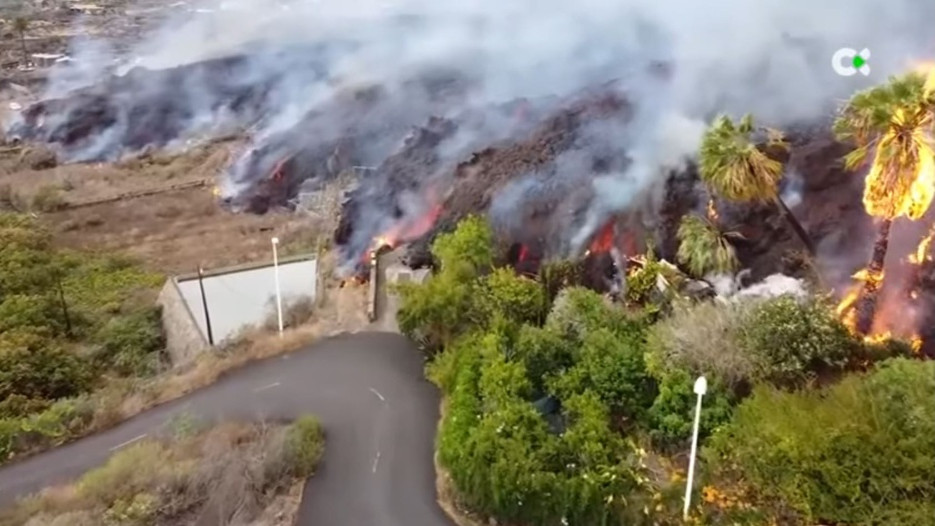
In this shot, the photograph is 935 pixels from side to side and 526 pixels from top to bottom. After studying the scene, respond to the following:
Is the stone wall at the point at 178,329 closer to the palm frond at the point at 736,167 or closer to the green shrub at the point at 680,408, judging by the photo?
the green shrub at the point at 680,408

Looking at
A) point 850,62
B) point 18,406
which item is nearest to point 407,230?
point 18,406

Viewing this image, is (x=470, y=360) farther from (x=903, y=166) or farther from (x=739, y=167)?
(x=903, y=166)

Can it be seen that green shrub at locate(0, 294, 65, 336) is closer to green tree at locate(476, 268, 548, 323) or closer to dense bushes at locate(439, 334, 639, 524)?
green tree at locate(476, 268, 548, 323)

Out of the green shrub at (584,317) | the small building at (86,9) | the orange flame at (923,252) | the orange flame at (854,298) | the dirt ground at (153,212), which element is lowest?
the dirt ground at (153,212)

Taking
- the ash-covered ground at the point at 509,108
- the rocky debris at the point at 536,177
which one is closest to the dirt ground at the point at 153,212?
the ash-covered ground at the point at 509,108

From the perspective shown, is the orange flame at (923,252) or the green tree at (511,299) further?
the green tree at (511,299)

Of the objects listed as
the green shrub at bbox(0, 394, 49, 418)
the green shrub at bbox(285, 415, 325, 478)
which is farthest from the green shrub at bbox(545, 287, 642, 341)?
the green shrub at bbox(0, 394, 49, 418)
